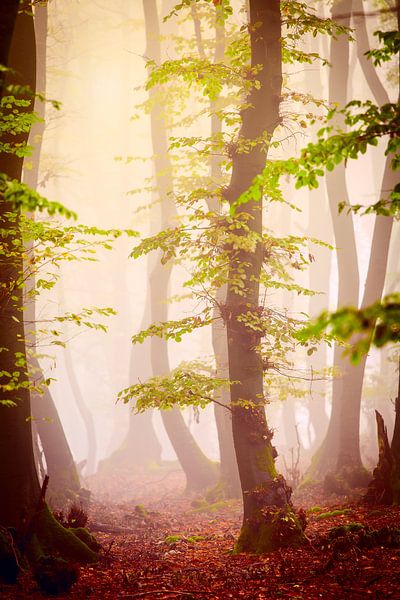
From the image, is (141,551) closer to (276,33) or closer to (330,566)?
(330,566)

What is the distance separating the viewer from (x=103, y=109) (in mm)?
35594

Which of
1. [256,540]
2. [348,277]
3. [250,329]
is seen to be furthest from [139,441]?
[250,329]

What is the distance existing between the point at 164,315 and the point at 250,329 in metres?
9.34

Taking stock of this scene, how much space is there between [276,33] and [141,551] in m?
8.59

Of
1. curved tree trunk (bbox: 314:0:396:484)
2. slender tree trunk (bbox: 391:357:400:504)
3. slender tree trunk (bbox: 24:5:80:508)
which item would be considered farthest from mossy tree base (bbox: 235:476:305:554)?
slender tree trunk (bbox: 24:5:80:508)

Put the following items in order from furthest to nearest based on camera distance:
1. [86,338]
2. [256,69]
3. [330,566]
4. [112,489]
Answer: [86,338] → [112,489] → [256,69] → [330,566]

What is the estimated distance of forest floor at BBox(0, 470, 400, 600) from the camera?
457 centimetres

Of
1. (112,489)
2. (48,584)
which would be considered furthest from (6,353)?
(112,489)

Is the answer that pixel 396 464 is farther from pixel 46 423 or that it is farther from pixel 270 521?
pixel 46 423

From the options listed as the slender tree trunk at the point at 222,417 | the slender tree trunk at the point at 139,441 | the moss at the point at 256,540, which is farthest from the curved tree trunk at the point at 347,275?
the slender tree trunk at the point at 139,441

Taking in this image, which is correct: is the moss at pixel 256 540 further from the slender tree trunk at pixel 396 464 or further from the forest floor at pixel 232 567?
the slender tree trunk at pixel 396 464

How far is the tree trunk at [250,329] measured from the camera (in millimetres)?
6543

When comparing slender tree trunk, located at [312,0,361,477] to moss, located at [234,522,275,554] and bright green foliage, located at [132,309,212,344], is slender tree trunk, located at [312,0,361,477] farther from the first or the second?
bright green foliage, located at [132,309,212,344]

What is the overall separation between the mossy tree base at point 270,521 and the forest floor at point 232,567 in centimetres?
19
